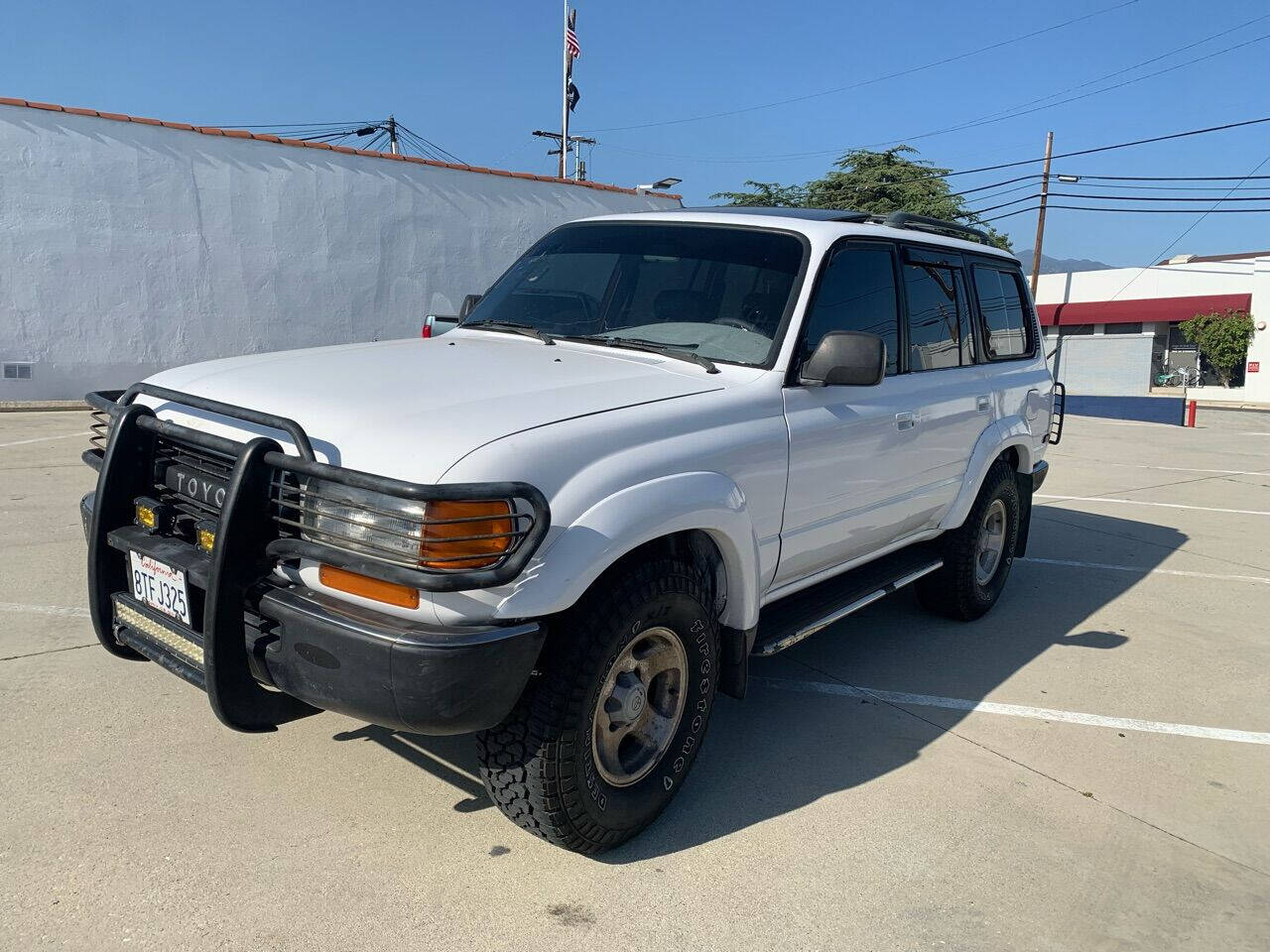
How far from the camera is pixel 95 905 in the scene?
8.48 feet

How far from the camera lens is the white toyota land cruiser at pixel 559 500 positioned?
2.49 meters

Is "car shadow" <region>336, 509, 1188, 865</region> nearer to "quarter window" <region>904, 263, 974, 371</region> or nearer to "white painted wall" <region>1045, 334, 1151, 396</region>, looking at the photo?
"quarter window" <region>904, 263, 974, 371</region>

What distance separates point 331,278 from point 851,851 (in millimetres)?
15007

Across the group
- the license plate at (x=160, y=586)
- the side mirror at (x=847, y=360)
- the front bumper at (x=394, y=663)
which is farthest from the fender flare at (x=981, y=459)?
the license plate at (x=160, y=586)

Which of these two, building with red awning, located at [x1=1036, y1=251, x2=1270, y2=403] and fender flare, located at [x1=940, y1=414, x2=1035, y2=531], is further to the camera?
building with red awning, located at [x1=1036, y1=251, x2=1270, y2=403]

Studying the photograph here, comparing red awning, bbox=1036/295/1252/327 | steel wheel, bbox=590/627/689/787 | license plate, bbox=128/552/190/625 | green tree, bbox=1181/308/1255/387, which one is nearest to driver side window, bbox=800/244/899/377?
steel wheel, bbox=590/627/689/787

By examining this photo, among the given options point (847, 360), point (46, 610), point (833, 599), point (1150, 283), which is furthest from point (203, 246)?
point (1150, 283)

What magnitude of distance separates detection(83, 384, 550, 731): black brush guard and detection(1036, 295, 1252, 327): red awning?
41.2 metres

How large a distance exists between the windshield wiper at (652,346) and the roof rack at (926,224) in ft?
5.02

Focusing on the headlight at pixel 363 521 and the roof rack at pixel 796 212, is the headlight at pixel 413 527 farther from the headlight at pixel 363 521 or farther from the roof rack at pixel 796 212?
the roof rack at pixel 796 212

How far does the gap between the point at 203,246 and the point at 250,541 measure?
14.2 meters

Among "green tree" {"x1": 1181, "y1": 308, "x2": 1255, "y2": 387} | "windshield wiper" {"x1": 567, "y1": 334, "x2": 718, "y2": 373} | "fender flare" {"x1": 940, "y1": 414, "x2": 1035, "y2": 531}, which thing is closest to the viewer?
"windshield wiper" {"x1": 567, "y1": 334, "x2": 718, "y2": 373}

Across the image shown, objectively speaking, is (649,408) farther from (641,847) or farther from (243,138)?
(243,138)

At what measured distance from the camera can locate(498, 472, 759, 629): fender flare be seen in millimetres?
2541
